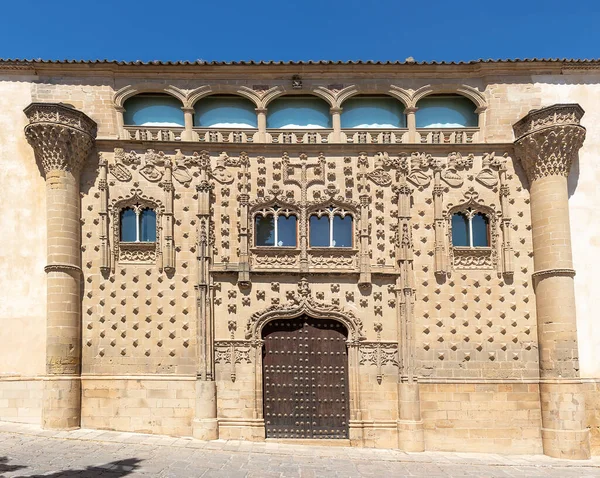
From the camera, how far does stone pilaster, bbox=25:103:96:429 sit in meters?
14.3

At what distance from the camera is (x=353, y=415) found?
14906mm

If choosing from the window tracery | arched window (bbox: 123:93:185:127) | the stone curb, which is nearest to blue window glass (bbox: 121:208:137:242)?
arched window (bbox: 123:93:185:127)

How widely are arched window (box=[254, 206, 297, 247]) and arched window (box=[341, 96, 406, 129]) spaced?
113 inches

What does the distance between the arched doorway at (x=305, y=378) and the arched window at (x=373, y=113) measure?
17.1ft

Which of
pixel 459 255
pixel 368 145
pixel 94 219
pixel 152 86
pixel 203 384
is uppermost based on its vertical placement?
pixel 152 86

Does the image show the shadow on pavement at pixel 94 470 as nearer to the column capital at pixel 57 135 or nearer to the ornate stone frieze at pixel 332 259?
the ornate stone frieze at pixel 332 259

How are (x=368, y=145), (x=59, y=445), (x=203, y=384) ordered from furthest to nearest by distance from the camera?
(x=368, y=145), (x=203, y=384), (x=59, y=445)

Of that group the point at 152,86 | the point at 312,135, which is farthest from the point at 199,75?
the point at 312,135

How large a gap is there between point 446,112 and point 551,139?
110 inches

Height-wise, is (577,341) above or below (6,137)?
below

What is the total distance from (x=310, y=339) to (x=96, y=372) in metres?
5.13

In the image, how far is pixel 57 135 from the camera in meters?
14.7

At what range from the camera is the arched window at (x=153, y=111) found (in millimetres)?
16109

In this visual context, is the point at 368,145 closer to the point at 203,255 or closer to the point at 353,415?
the point at 203,255
